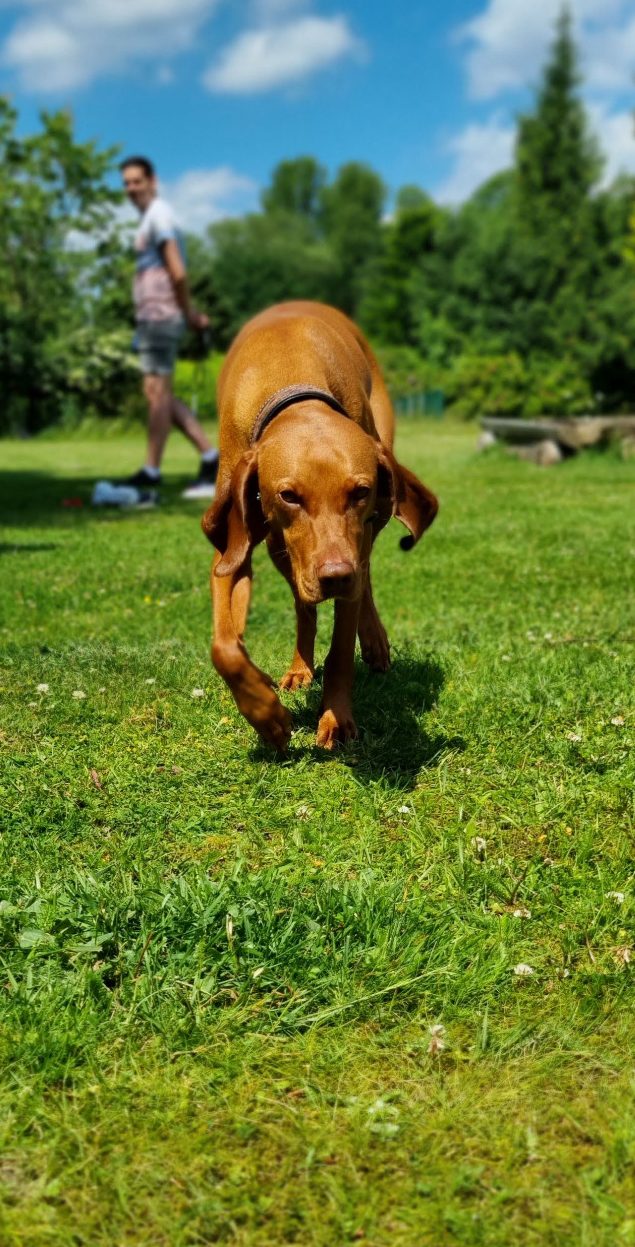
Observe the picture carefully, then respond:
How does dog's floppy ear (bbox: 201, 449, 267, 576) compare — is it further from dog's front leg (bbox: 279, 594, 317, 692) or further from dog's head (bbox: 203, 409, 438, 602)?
dog's front leg (bbox: 279, 594, 317, 692)

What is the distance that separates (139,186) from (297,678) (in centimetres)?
743

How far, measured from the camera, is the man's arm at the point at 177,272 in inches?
395

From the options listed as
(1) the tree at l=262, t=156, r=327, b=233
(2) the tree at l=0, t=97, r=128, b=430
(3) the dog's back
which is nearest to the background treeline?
(2) the tree at l=0, t=97, r=128, b=430

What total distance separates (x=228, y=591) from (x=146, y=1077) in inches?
66.2

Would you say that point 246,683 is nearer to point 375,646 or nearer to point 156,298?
point 375,646

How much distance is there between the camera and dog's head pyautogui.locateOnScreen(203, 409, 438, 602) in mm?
2961

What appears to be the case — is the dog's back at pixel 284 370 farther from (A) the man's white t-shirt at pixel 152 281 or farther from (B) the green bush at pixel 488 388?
(B) the green bush at pixel 488 388

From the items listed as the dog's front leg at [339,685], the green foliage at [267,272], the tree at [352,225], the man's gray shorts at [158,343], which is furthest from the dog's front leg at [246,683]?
the tree at [352,225]

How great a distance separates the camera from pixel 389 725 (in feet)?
12.5

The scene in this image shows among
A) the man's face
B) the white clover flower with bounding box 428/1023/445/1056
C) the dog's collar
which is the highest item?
the man's face

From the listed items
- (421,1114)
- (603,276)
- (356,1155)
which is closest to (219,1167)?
(356,1155)

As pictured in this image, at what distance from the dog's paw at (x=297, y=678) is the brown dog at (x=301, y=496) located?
146 millimetres

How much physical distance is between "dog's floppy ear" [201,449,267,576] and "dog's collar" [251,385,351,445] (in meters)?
0.17

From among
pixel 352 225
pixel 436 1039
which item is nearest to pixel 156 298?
pixel 436 1039
